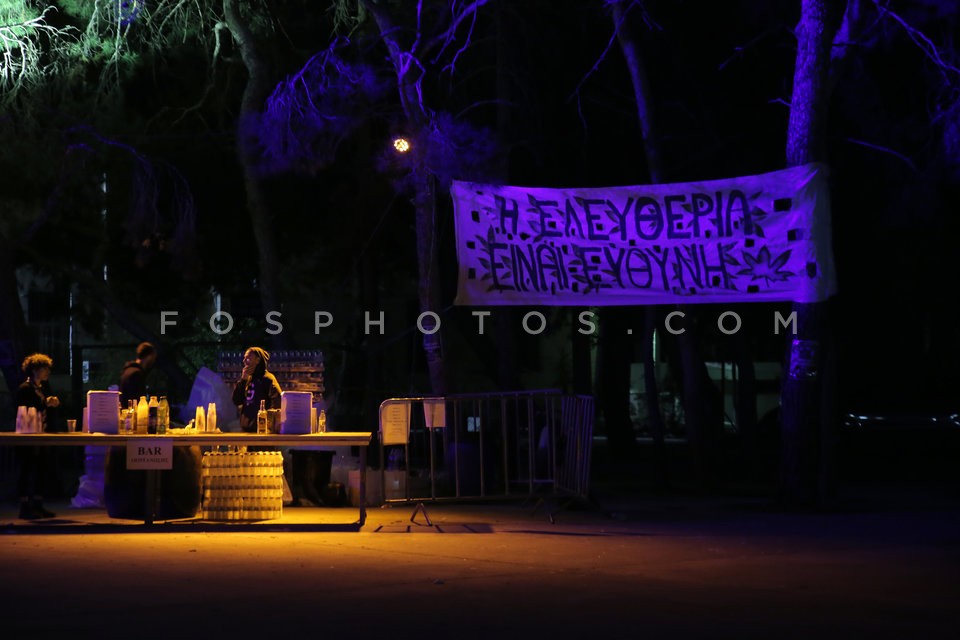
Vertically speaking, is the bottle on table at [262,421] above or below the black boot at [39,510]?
above

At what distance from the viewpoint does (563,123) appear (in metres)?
22.8

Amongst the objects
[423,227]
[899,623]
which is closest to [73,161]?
[423,227]

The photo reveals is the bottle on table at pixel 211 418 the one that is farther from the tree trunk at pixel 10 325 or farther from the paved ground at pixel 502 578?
the tree trunk at pixel 10 325

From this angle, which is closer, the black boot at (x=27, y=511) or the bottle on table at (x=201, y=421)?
the bottle on table at (x=201, y=421)

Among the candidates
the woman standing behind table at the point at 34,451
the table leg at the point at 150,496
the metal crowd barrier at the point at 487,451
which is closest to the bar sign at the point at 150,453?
the table leg at the point at 150,496

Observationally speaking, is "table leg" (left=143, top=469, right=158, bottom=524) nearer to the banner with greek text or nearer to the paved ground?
the paved ground

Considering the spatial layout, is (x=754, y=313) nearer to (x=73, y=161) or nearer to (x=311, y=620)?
(x=73, y=161)

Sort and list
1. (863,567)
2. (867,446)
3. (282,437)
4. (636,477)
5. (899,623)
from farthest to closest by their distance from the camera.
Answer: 1. (867,446)
2. (636,477)
3. (282,437)
4. (863,567)
5. (899,623)

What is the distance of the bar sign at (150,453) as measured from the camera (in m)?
12.9

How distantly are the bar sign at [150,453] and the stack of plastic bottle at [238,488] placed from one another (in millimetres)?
903

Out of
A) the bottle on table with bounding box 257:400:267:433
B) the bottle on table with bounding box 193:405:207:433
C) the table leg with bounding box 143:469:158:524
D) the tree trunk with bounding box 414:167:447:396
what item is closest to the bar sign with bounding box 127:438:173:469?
the table leg with bounding box 143:469:158:524

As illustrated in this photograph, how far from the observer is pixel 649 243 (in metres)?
14.7

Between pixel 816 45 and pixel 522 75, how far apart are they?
19.0ft

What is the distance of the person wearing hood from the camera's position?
1404 centimetres
